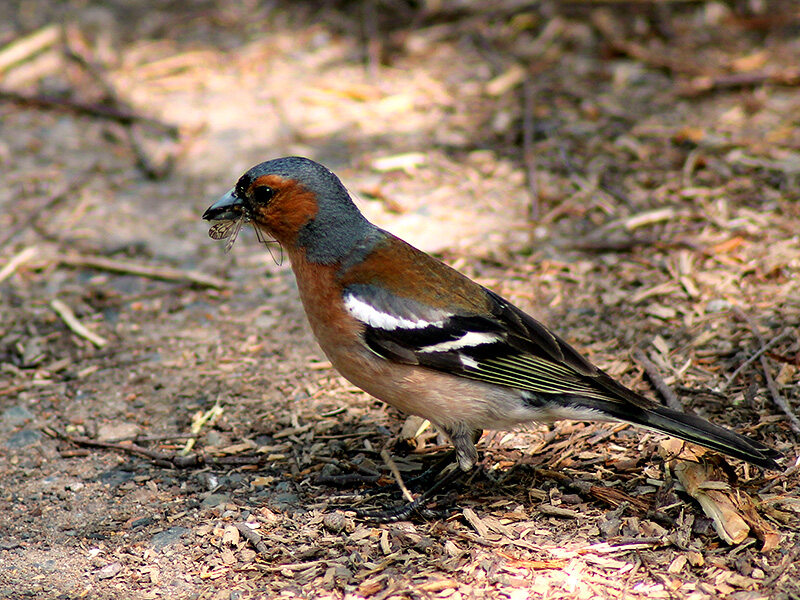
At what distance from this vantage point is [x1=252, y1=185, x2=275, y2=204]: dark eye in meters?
4.75

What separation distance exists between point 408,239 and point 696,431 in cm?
303

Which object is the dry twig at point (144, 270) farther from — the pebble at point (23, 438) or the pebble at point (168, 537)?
the pebble at point (168, 537)

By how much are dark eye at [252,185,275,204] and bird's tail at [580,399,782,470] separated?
203 centimetres

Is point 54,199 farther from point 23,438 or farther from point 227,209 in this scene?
point 227,209

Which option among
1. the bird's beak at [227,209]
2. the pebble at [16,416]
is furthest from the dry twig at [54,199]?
the bird's beak at [227,209]

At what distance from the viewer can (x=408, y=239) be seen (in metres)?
6.59

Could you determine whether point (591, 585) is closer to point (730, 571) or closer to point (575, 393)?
point (730, 571)

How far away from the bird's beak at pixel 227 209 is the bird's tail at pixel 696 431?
2.17 m

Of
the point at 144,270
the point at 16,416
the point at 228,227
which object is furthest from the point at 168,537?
the point at 144,270

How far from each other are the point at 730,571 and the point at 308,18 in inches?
297

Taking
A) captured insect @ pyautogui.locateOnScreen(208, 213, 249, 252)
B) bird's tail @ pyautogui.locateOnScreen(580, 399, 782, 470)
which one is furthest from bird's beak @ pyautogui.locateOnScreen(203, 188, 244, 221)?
bird's tail @ pyautogui.locateOnScreen(580, 399, 782, 470)

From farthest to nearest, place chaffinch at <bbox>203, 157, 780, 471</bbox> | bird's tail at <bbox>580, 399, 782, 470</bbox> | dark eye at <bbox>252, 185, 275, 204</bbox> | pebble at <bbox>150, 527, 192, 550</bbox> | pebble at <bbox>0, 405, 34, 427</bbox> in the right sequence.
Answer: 1. pebble at <bbox>0, 405, 34, 427</bbox>
2. dark eye at <bbox>252, 185, 275, 204</bbox>
3. chaffinch at <bbox>203, 157, 780, 471</bbox>
4. pebble at <bbox>150, 527, 192, 550</bbox>
5. bird's tail at <bbox>580, 399, 782, 470</bbox>

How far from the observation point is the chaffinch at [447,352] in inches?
170

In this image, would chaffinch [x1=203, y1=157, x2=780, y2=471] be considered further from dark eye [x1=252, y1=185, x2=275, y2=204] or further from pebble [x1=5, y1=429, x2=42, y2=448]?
pebble [x1=5, y1=429, x2=42, y2=448]
